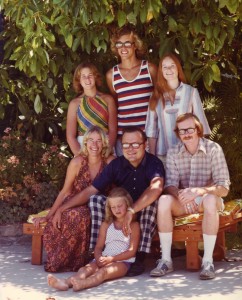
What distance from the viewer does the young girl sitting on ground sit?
17.9 feet

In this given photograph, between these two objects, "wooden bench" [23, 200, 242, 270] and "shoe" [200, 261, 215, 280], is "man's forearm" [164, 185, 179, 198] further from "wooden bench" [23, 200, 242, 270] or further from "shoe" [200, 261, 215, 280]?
"shoe" [200, 261, 215, 280]

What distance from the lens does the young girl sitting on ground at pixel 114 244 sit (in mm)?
5453

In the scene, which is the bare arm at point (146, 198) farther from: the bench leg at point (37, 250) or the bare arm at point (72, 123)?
the bare arm at point (72, 123)

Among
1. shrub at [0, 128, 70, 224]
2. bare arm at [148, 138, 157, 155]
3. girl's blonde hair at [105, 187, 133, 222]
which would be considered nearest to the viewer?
girl's blonde hair at [105, 187, 133, 222]

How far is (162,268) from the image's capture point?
5637mm

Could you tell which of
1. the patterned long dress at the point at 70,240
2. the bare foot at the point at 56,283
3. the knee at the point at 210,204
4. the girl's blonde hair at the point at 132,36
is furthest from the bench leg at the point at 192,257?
the girl's blonde hair at the point at 132,36

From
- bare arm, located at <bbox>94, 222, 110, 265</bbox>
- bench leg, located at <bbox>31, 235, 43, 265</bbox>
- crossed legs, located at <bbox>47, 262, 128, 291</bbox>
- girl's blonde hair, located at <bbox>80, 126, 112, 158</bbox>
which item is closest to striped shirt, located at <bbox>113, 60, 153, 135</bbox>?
girl's blonde hair, located at <bbox>80, 126, 112, 158</bbox>

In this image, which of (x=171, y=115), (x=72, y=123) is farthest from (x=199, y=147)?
(x=72, y=123)

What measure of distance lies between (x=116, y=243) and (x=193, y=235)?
60 cm

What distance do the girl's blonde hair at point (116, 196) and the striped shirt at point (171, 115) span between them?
0.76 metres

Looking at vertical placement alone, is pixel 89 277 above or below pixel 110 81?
below

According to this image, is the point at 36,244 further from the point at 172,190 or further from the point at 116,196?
the point at 172,190

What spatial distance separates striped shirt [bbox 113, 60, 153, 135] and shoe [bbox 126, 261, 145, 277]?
130 centimetres

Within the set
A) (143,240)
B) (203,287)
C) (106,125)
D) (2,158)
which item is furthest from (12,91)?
(203,287)
